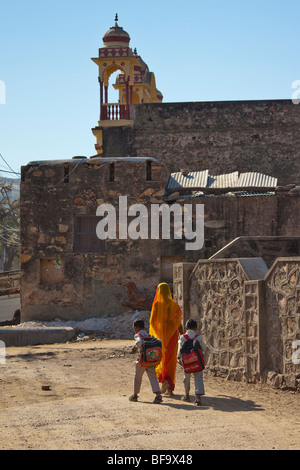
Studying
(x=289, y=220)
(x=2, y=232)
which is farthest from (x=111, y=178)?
(x=2, y=232)

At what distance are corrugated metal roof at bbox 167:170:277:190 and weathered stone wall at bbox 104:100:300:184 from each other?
3.48 metres

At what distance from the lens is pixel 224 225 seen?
16.2 m

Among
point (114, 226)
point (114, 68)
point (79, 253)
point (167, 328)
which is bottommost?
point (167, 328)

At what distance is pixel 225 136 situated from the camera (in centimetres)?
2162

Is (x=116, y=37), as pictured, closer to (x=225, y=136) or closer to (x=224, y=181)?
(x=225, y=136)

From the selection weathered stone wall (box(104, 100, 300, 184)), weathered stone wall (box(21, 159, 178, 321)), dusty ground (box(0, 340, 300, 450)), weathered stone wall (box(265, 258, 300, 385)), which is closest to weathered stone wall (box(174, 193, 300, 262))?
weathered stone wall (box(21, 159, 178, 321))

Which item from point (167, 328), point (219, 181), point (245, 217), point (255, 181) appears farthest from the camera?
point (219, 181)

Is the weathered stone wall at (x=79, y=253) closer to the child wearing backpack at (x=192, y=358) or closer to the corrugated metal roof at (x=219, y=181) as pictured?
the corrugated metal roof at (x=219, y=181)

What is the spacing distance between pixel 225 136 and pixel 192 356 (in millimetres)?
14069

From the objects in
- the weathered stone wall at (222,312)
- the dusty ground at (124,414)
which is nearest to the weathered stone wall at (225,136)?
the weathered stone wall at (222,312)

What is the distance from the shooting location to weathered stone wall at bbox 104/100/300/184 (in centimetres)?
2147

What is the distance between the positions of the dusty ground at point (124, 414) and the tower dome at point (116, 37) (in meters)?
15.5

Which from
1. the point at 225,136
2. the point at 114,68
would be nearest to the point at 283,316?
the point at 225,136
